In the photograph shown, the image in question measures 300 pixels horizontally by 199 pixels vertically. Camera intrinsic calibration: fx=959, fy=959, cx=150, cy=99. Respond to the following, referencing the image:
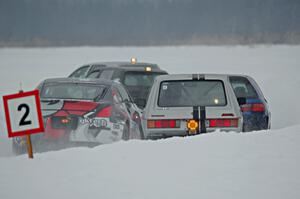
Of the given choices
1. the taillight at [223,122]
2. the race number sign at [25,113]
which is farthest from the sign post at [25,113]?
the taillight at [223,122]

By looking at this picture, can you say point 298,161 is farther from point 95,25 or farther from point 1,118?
point 95,25

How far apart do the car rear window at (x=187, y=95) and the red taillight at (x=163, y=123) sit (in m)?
0.28

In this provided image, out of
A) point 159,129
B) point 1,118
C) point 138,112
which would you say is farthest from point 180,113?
point 1,118

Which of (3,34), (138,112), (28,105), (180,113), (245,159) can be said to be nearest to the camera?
(245,159)

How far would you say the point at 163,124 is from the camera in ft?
46.6

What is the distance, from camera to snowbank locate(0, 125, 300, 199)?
9820 mm

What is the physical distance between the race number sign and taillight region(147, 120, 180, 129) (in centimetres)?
302

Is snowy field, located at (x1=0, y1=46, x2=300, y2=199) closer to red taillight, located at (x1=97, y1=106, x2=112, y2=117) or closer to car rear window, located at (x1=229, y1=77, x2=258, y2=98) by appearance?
red taillight, located at (x1=97, y1=106, x2=112, y2=117)

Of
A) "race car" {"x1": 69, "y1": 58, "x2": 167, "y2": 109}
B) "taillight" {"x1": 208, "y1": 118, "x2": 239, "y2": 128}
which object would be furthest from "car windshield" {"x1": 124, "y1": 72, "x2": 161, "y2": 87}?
"taillight" {"x1": 208, "y1": 118, "x2": 239, "y2": 128}

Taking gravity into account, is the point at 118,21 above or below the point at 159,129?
below

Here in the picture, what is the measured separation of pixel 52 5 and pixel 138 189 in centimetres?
15350

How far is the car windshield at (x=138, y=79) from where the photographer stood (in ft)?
67.1

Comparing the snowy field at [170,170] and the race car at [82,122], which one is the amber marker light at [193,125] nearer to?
the race car at [82,122]

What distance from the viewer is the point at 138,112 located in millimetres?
15844
